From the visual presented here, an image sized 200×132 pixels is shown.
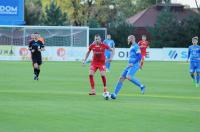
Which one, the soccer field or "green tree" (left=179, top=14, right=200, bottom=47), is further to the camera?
"green tree" (left=179, top=14, right=200, bottom=47)

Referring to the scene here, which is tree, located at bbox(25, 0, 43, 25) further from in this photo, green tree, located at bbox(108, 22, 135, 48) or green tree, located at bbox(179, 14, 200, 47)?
green tree, located at bbox(179, 14, 200, 47)

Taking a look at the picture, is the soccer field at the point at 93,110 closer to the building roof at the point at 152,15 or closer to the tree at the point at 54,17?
the tree at the point at 54,17

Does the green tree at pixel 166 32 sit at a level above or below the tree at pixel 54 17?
below

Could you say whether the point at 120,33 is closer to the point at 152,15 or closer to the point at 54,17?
the point at 54,17

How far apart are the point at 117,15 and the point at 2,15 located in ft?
212

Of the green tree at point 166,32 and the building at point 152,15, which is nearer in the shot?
the green tree at point 166,32

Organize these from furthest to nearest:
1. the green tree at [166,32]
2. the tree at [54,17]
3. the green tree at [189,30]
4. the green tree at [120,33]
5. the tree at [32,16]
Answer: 1. the tree at [32,16]
2. the tree at [54,17]
3. the green tree at [120,33]
4. the green tree at [166,32]
5. the green tree at [189,30]

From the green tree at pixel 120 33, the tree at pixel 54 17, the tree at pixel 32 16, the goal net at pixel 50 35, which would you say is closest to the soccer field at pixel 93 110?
the goal net at pixel 50 35

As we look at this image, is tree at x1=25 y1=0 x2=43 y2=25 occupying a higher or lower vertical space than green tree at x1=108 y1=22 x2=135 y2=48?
higher

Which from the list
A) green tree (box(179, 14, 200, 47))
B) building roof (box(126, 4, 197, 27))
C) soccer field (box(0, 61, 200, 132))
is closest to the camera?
soccer field (box(0, 61, 200, 132))

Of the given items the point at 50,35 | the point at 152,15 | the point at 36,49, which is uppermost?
the point at 152,15

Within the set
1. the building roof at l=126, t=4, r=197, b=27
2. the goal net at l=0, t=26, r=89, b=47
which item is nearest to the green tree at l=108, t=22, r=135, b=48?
the goal net at l=0, t=26, r=89, b=47

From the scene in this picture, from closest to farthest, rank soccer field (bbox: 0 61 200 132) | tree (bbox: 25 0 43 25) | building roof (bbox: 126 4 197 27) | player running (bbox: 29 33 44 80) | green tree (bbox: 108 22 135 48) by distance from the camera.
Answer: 1. soccer field (bbox: 0 61 200 132)
2. player running (bbox: 29 33 44 80)
3. green tree (bbox: 108 22 135 48)
4. tree (bbox: 25 0 43 25)
5. building roof (bbox: 126 4 197 27)

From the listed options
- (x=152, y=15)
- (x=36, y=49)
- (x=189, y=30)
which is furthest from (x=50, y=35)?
(x=152, y=15)
